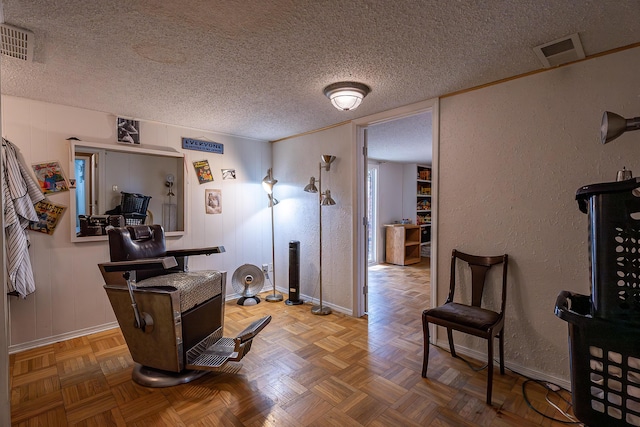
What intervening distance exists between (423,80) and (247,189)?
2.60 metres

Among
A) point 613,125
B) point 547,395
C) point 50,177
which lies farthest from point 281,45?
point 547,395

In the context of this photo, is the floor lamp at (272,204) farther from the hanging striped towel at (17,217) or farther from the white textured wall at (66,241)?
the hanging striped towel at (17,217)

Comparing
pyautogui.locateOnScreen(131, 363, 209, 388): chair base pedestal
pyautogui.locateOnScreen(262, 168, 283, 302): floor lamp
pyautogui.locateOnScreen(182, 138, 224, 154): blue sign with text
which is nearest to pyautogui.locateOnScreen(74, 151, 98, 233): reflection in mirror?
pyautogui.locateOnScreen(182, 138, 224, 154): blue sign with text

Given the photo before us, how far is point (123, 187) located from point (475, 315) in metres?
3.36

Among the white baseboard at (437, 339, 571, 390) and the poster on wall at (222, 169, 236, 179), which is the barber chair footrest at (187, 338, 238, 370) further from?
the poster on wall at (222, 169, 236, 179)

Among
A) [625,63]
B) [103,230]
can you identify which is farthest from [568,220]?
[103,230]

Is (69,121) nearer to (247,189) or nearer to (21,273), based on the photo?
(21,273)

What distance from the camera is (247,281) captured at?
381 centimetres

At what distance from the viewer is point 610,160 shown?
1.81 meters

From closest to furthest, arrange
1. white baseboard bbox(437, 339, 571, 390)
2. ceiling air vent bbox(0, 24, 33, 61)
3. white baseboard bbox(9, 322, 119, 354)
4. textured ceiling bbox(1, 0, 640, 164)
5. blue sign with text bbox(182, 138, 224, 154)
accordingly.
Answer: textured ceiling bbox(1, 0, 640, 164)
ceiling air vent bbox(0, 24, 33, 61)
white baseboard bbox(437, 339, 571, 390)
white baseboard bbox(9, 322, 119, 354)
blue sign with text bbox(182, 138, 224, 154)

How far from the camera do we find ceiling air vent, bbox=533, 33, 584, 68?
1692mm

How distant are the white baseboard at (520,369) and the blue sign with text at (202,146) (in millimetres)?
3227

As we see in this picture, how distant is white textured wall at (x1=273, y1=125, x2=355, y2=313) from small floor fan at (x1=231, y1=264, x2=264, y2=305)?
1.51 ft

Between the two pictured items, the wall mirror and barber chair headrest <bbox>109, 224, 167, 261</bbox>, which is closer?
barber chair headrest <bbox>109, 224, 167, 261</bbox>
